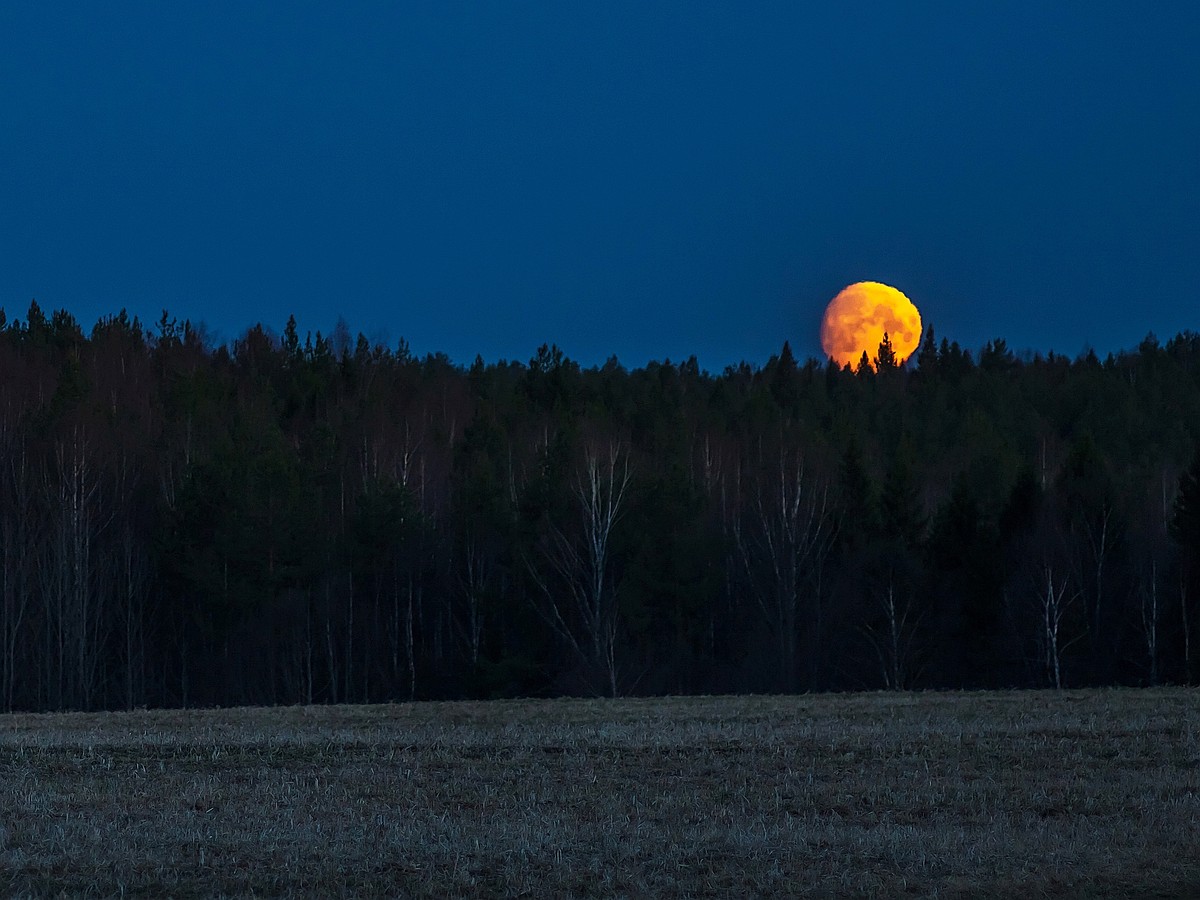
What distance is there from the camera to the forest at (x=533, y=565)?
155 ft

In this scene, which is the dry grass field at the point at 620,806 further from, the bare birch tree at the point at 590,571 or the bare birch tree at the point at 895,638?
the bare birch tree at the point at 895,638

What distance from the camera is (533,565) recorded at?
4988 cm

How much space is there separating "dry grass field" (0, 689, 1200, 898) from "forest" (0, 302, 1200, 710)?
924 inches

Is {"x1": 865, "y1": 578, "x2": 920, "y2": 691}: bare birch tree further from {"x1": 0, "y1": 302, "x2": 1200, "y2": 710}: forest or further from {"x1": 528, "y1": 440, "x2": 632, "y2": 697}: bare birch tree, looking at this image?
{"x1": 528, "y1": 440, "x2": 632, "y2": 697}: bare birch tree

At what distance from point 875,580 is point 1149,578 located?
9.32 meters

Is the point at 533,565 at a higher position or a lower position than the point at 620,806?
higher

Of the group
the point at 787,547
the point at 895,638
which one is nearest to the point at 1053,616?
the point at 895,638

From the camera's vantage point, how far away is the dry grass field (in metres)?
10.0

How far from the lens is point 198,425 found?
199ft

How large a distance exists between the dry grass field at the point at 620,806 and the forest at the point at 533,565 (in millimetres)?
23473

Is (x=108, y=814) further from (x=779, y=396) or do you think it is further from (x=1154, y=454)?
(x=779, y=396)

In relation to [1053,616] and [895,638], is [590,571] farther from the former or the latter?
[1053,616]

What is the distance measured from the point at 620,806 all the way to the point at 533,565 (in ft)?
120

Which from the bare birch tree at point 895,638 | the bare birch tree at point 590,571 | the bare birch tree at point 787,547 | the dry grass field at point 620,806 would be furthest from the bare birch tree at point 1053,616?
the dry grass field at point 620,806
